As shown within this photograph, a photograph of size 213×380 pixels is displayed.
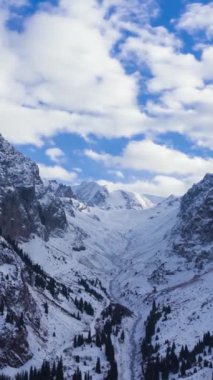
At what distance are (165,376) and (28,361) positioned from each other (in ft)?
143

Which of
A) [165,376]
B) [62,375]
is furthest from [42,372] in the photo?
[165,376]

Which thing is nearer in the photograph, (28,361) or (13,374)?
(13,374)

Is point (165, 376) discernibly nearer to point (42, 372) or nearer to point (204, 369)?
point (204, 369)

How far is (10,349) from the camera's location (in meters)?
198

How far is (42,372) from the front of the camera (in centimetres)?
18275

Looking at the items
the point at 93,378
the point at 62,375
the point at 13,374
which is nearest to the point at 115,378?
the point at 93,378

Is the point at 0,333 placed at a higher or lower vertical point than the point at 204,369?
higher

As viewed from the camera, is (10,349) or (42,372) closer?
(42,372)

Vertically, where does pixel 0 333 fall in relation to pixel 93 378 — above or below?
Result: above

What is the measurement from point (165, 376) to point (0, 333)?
177 ft

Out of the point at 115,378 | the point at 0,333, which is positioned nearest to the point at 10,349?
the point at 0,333

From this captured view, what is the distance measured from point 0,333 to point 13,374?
16.8 m

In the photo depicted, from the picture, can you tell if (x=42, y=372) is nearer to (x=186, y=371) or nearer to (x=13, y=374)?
(x=13, y=374)

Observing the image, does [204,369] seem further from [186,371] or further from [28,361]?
[28,361]
